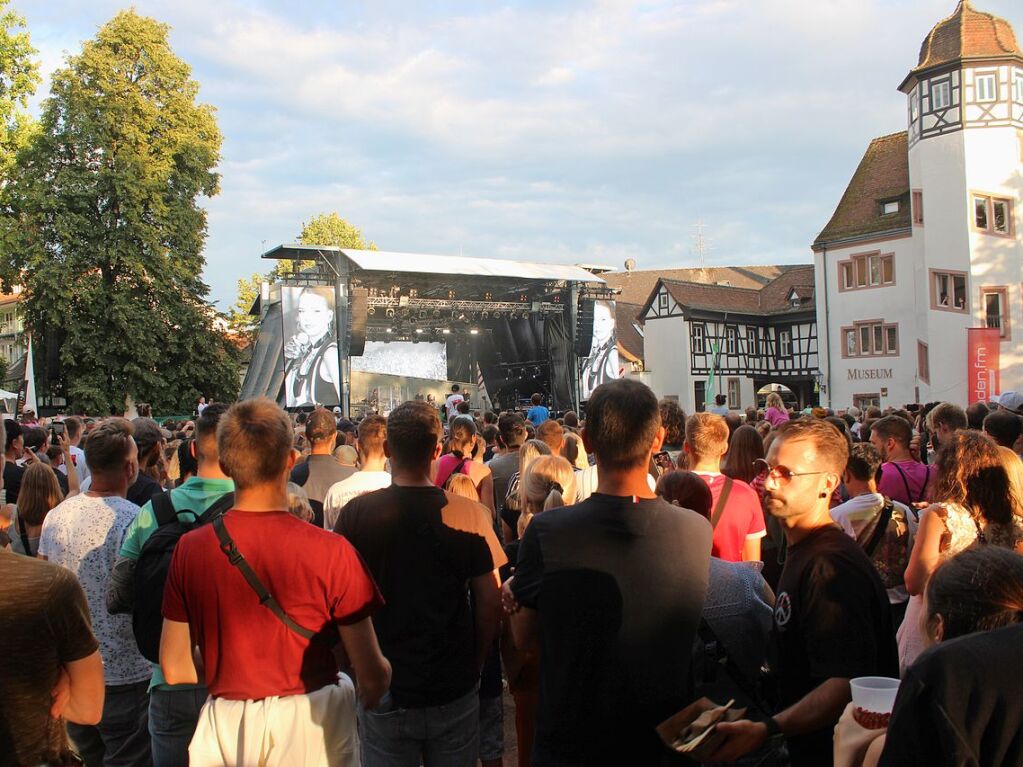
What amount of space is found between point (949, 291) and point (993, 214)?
2713 mm

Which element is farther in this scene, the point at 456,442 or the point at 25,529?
the point at 456,442

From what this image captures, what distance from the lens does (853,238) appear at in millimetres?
34438

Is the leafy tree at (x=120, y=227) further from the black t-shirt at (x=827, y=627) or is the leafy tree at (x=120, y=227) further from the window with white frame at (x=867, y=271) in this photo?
the black t-shirt at (x=827, y=627)

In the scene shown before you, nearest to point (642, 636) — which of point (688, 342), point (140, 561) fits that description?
point (140, 561)

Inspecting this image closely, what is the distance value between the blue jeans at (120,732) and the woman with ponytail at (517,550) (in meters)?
1.64

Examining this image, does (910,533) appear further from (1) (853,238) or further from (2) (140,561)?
(1) (853,238)

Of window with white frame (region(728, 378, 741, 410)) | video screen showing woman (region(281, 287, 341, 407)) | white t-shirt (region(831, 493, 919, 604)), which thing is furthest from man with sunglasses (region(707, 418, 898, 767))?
window with white frame (region(728, 378, 741, 410))

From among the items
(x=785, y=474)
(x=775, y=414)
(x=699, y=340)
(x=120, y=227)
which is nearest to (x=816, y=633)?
(x=785, y=474)

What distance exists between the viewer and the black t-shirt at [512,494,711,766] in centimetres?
228

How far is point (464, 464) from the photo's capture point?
6.17 m

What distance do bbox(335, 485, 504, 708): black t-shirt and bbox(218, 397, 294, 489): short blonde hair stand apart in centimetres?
73

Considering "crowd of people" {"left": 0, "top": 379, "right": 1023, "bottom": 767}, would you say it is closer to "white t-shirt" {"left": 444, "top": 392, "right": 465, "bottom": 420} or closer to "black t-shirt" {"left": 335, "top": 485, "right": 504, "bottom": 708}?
"black t-shirt" {"left": 335, "top": 485, "right": 504, "bottom": 708}

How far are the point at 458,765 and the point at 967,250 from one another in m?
28.5

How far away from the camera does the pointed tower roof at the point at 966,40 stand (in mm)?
27359
